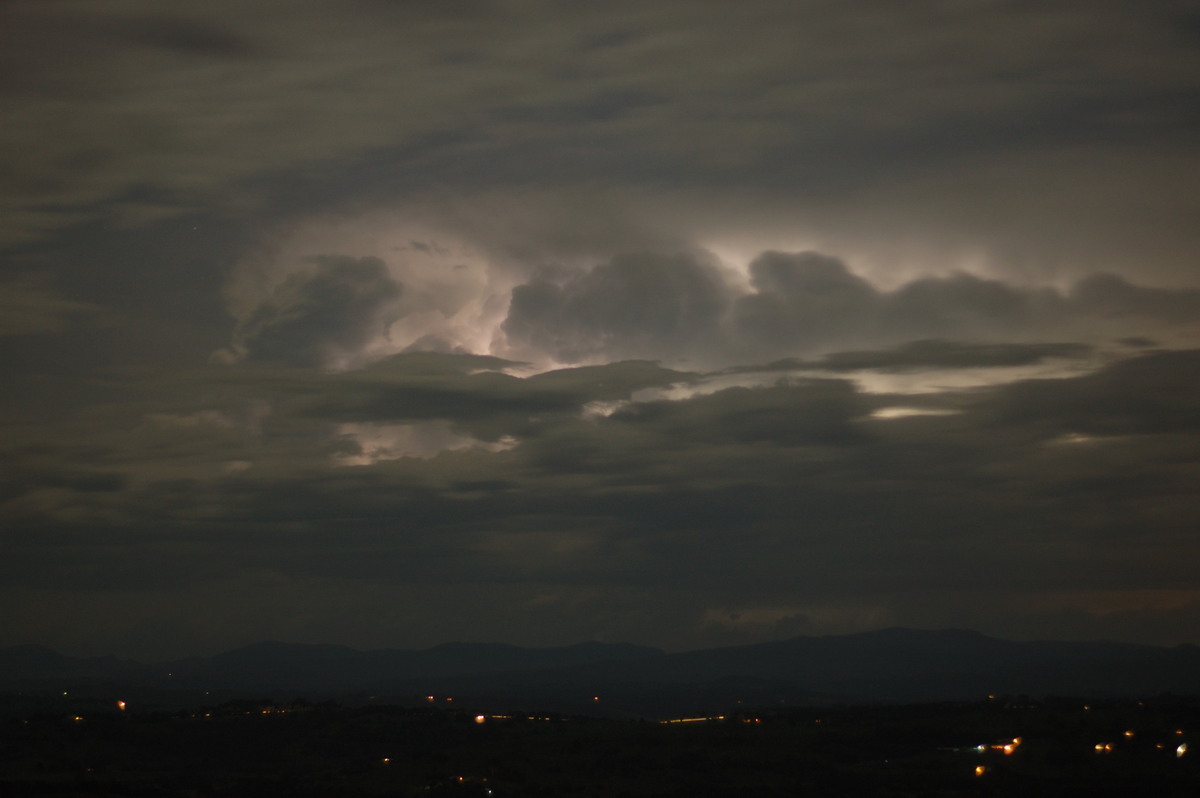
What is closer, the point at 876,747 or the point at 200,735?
the point at 876,747

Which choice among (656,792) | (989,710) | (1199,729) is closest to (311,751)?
(656,792)

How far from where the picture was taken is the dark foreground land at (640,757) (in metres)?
142

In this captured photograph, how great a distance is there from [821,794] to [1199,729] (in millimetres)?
55522

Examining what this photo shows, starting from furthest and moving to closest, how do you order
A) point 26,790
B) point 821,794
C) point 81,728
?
point 81,728 → point 821,794 → point 26,790

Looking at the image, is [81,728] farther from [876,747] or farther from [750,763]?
[876,747]

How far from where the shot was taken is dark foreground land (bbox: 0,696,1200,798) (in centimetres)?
14150

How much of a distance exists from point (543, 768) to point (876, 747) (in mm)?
46498

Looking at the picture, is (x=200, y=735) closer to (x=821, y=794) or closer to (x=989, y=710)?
(x=821, y=794)

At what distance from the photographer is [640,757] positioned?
16638cm

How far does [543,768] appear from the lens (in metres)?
160

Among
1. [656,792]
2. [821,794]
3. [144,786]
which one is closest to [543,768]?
[656,792]

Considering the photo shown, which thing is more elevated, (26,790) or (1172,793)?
(26,790)

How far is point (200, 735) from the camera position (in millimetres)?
191500

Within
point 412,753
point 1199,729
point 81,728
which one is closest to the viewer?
point 1199,729
